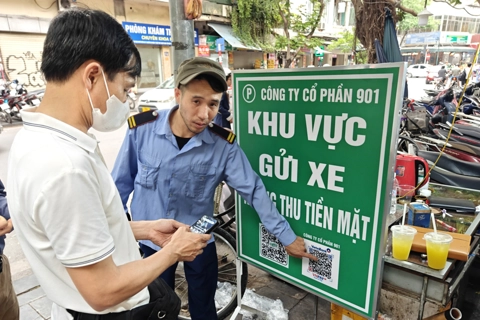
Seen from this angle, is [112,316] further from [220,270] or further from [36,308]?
[36,308]

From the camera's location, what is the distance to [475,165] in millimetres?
2941

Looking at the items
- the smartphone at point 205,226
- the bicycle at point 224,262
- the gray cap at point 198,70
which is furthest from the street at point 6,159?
the bicycle at point 224,262

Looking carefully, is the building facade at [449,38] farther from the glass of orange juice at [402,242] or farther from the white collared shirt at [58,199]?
the white collared shirt at [58,199]

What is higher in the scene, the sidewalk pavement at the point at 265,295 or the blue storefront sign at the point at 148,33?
the blue storefront sign at the point at 148,33

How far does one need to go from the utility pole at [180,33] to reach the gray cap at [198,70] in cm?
119

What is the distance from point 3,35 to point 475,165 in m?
14.0

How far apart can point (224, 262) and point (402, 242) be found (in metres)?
1.57

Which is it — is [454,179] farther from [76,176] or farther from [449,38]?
[449,38]

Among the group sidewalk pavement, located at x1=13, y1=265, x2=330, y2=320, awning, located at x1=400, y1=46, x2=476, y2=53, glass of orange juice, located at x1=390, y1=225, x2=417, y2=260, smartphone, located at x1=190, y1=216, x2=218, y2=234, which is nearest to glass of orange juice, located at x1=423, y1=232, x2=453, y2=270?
glass of orange juice, located at x1=390, y1=225, x2=417, y2=260

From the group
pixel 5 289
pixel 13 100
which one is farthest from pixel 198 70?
pixel 13 100

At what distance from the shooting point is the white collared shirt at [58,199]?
2.58 ft

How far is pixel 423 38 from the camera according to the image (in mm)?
36938

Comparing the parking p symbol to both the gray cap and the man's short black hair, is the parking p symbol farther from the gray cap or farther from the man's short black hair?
the man's short black hair

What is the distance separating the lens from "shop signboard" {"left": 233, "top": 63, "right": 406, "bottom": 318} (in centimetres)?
123
